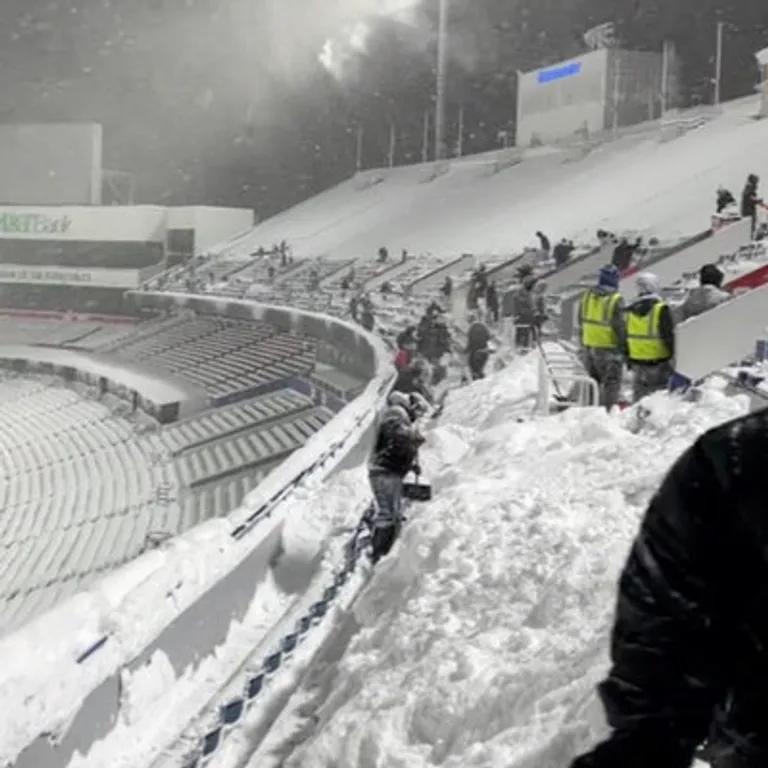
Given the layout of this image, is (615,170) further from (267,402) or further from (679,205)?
(267,402)

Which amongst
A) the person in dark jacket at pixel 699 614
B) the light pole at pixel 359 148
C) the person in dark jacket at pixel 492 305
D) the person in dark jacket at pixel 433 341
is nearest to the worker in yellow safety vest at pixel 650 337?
the person in dark jacket at pixel 433 341

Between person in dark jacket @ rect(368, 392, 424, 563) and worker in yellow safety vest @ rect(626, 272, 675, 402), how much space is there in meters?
2.20

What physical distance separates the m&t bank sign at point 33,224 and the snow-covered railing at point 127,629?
142ft

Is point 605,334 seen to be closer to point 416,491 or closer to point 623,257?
point 416,491

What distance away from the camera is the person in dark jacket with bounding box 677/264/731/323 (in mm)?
9977

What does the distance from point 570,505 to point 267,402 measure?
20744 mm

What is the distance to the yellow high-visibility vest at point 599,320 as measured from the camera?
9.21m

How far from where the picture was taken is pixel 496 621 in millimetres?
4805

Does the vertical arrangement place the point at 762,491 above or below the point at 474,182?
below

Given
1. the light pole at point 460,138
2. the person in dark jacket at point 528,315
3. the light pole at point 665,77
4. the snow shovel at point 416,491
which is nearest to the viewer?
the snow shovel at point 416,491

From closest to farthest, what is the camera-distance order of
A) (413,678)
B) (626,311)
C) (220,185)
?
(413,678)
(626,311)
(220,185)

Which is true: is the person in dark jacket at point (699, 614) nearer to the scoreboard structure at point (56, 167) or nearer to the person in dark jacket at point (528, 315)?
the person in dark jacket at point (528, 315)

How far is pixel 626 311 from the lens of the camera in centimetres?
879

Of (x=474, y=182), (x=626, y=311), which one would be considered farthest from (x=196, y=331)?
(x=626, y=311)
